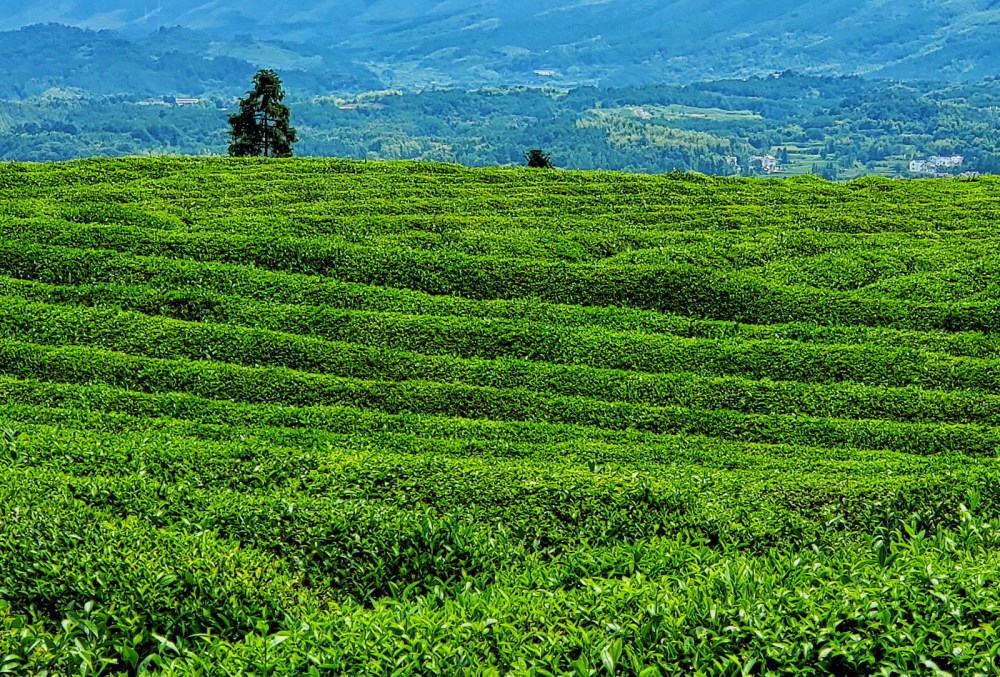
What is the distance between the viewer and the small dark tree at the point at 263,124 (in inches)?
1791

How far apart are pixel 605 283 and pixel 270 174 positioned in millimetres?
14154

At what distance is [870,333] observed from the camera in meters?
18.6

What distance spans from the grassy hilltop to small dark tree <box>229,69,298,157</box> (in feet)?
55.2

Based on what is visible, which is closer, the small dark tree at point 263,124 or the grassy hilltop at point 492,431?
the grassy hilltop at point 492,431

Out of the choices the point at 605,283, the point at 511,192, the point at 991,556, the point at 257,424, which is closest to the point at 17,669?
the point at 257,424

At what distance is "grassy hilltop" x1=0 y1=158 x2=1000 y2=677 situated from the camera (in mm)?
8250

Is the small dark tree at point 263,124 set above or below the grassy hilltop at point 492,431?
above

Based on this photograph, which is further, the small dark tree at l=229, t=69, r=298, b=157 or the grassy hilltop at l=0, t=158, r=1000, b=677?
the small dark tree at l=229, t=69, r=298, b=157

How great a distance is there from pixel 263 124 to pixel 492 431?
35.3 m

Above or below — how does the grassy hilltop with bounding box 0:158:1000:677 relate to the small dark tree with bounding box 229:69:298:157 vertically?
below

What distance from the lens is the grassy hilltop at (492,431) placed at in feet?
27.1

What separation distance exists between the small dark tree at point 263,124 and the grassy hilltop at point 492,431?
16.8 meters

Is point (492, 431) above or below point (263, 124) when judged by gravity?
below

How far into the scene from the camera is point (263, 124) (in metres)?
46.7
